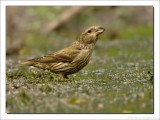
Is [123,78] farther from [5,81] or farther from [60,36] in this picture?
[60,36]

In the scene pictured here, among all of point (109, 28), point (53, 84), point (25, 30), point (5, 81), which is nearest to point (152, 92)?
point (53, 84)

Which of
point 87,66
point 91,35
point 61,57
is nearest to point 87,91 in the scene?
point 61,57

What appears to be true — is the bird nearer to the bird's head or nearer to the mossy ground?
the bird's head

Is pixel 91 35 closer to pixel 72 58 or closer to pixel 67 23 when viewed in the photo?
pixel 72 58

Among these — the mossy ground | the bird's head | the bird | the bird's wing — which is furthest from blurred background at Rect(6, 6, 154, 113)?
the bird's head

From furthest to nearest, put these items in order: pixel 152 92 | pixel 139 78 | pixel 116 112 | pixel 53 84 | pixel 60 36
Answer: pixel 60 36
pixel 139 78
pixel 53 84
pixel 152 92
pixel 116 112

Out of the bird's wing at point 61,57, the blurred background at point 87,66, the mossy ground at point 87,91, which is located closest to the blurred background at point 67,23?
the blurred background at point 87,66

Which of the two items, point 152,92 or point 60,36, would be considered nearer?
point 152,92

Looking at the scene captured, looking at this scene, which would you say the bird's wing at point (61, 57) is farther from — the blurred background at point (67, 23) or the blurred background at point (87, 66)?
the blurred background at point (67, 23)
